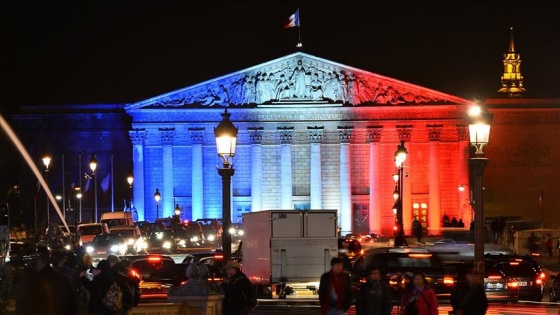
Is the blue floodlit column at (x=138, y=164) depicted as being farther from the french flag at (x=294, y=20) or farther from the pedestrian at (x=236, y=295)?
the pedestrian at (x=236, y=295)

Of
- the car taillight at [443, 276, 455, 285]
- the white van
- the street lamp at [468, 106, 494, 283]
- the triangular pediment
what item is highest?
the triangular pediment

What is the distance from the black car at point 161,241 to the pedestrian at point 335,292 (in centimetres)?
4289

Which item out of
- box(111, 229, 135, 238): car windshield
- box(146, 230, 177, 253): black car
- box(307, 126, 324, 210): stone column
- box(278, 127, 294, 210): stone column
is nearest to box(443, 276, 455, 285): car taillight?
box(146, 230, 177, 253): black car

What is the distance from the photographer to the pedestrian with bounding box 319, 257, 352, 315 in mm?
20844

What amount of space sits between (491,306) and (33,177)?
65878 mm

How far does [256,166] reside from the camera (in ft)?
344

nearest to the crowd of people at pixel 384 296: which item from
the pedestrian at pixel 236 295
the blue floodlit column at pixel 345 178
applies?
the pedestrian at pixel 236 295

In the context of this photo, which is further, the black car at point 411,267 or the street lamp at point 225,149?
the black car at point 411,267

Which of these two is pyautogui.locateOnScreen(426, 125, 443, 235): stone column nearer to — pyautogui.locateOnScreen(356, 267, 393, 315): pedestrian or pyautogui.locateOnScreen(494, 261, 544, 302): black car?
pyautogui.locateOnScreen(494, 261, 544, 302): black car

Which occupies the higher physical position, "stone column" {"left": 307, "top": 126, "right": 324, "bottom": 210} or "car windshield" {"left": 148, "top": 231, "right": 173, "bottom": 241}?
"stone column" {"left": 307, "top": 126, "right": 324, "bottom": 210}

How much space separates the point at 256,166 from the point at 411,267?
71150 mm

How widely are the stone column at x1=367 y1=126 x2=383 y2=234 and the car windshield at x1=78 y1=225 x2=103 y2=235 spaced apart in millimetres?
40510

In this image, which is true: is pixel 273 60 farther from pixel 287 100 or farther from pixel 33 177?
pixel 33 177

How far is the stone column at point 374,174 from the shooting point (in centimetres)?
10375
